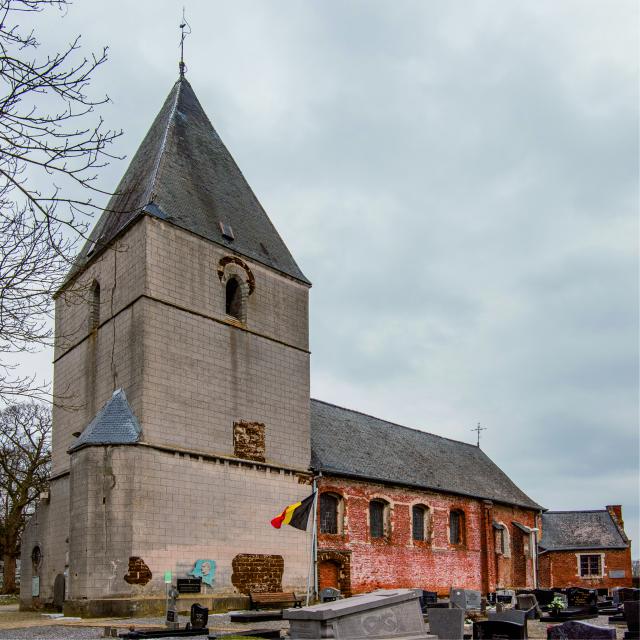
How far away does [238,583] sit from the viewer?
2238 centimetres

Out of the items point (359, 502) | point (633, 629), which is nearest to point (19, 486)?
point (359, 502)

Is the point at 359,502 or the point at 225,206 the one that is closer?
the point at 225,206

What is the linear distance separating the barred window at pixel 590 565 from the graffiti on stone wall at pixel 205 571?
91.1 ft

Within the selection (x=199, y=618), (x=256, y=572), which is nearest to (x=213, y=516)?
(x=256, y=572)

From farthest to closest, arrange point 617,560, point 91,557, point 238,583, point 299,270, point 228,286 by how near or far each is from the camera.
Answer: point 617,560 < point 299,270 < point 228,286 < point 238,583 < point 91,557

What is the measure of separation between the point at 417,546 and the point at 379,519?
7.66ft

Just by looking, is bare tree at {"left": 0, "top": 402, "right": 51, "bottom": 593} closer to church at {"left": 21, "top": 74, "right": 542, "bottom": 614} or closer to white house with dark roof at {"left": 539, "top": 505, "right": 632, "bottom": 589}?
church at {"left": 21, "top": 74, "right": 542, "bottom": 614}

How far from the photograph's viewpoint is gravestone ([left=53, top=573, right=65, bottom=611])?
74.2 ft

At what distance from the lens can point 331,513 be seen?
1077 inches

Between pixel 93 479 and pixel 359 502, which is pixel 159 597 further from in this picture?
pixel 359 502

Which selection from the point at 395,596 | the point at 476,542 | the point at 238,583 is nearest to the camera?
the point at 395,596

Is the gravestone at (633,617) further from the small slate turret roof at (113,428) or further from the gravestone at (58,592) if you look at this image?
the gravestone at (58,592)

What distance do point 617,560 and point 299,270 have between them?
87.4ft

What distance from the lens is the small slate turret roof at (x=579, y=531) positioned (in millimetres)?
→ 43000
